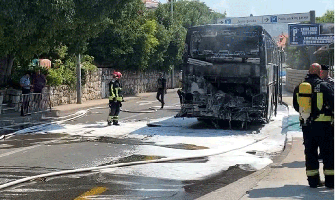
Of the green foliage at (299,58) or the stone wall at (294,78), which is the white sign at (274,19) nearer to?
the green foliage at (299,58)

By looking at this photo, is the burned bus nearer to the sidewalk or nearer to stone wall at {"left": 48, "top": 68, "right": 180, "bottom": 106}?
the sidewalk

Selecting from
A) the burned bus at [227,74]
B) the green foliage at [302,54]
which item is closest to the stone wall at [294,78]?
the green foliage at [302,54]

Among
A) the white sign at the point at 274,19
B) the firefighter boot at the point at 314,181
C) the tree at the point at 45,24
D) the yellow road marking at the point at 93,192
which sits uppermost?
the white sign at the point at 274,19

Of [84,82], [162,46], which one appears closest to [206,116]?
[84,82]

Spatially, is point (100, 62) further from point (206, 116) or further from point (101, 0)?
point (206, 116)

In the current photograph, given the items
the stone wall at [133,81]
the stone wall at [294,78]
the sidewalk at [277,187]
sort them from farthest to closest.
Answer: the stone wall at [294,78]
the stone wall at [133,81]
the sidewalk at [277,187]

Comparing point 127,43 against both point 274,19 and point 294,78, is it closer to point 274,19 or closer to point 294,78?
point 294,78

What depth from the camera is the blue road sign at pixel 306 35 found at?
3190cm

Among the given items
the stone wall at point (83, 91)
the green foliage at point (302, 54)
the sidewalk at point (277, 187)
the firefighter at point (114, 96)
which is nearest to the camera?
the sidewalk at point (277, 187)

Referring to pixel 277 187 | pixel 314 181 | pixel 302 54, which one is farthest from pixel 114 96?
pixel 302 54

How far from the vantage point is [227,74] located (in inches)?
716

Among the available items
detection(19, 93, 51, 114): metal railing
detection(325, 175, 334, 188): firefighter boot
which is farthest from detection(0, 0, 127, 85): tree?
detection(325, 175, 334, 188): firefighter boot

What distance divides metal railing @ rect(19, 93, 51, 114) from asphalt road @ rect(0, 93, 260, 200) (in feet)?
14.4

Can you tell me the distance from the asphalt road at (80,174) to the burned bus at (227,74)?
357cm
